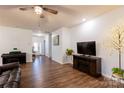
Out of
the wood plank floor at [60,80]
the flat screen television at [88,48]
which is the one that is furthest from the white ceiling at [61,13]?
the wood plank floor at [60,80]

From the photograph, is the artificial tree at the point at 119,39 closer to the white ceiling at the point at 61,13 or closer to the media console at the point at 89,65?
the white ceiling at the point at 61,13

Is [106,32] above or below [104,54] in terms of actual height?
above

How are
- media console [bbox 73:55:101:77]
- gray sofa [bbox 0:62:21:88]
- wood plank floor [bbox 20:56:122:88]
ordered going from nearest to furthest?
1. gray sofa [bbox 0:62:21:88]
2. wood plank floor [bbox 20:56:122:88]
3. media console [bbox 73:55:101:77]

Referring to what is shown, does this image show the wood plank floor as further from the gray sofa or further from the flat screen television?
the flat screen television

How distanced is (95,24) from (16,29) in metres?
5.21

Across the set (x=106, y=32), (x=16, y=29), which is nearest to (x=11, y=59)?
(x=16, y=29)

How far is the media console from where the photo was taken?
4.47 meters

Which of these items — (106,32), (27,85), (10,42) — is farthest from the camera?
(10,42)

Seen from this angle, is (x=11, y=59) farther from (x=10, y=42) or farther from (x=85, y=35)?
(x=85, y=35)

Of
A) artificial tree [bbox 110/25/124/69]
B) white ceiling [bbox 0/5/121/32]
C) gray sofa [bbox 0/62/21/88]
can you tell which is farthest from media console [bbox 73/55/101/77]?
gray sofa [bbox 0/62/21/88]

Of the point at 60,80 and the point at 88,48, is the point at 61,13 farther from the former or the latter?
the point at 60,80
